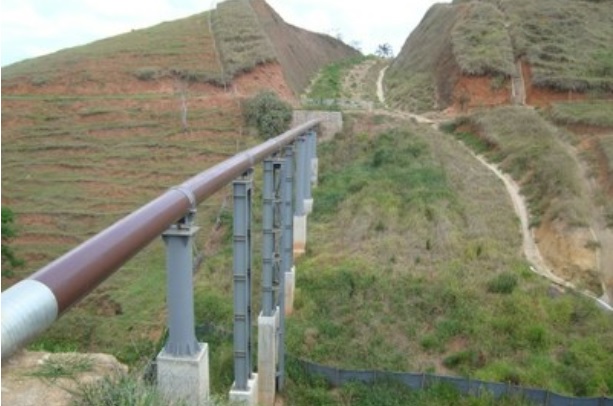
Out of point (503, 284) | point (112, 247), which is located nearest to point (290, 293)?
point (503, 284)

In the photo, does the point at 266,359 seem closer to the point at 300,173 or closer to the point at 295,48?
the point at 300,173

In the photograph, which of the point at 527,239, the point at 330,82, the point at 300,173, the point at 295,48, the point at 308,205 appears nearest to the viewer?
the point at 527,239

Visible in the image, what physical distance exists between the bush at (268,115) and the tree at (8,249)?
499 inches

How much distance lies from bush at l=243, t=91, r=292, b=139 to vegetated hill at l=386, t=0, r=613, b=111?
12092 mm

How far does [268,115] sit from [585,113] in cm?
1489

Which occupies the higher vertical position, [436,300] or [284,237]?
[284,237]

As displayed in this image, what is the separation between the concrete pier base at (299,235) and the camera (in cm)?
1881

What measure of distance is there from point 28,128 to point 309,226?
774 inches

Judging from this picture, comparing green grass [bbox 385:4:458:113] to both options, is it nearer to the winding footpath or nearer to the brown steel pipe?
the winding footpath

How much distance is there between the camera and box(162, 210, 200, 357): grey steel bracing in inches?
223

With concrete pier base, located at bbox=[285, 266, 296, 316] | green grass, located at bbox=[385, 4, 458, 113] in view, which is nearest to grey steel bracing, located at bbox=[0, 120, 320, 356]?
concrete pier base, located at bbox=[285, 266, 296, 316]

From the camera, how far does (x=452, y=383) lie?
11641mm

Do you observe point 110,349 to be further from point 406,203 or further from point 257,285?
point 406,203

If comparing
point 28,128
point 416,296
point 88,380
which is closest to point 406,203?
point 416,296
